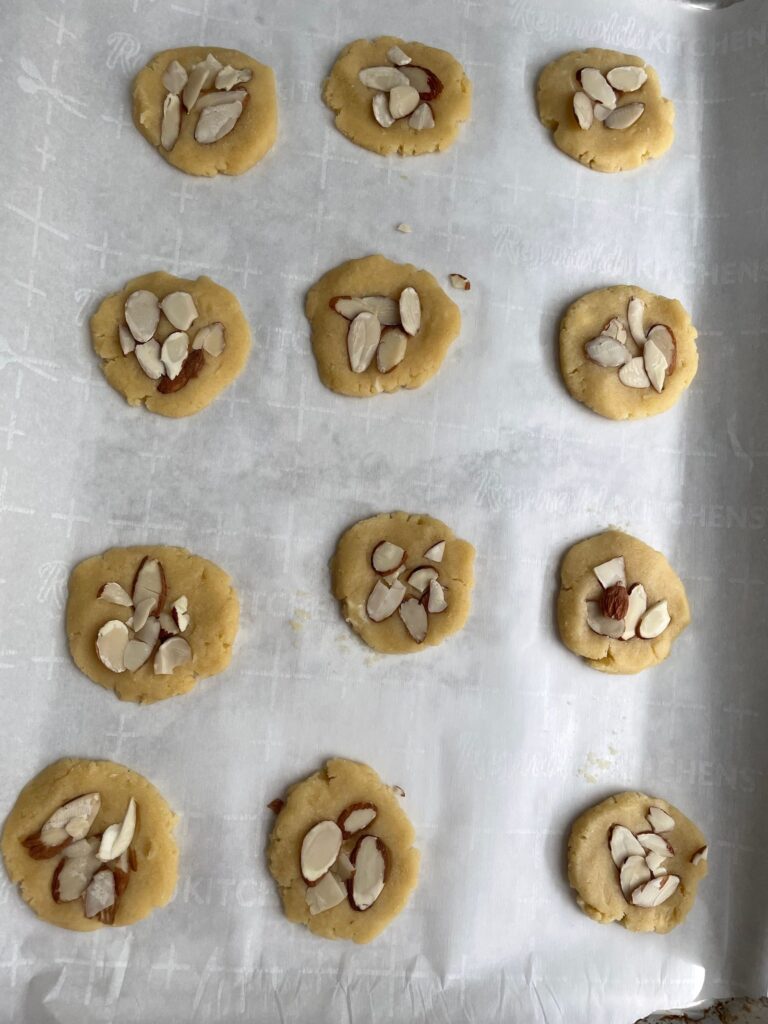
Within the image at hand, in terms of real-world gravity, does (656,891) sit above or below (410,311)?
below

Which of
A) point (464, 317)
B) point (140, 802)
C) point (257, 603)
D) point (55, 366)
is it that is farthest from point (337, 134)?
point (140, 802)

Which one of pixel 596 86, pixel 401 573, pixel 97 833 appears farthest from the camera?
pixel 596 86

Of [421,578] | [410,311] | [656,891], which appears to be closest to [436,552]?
[421,578]

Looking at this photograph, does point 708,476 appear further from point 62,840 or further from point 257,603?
point 62,840

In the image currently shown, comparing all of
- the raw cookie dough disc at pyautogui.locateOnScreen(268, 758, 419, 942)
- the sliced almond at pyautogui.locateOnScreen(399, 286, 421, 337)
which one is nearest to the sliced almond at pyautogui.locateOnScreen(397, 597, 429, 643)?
the raw cookie dough disc at pyautogui.locateOnScreen(268, 758, 419, 942)

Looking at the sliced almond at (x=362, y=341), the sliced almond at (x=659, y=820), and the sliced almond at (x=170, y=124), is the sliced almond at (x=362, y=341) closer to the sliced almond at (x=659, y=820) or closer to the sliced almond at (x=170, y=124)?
the sliced almond at (x=170, y=124)

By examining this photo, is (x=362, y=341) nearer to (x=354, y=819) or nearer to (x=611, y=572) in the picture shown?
(x=611, y=572)

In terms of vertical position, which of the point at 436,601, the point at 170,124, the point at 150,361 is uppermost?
the point at 170,124
